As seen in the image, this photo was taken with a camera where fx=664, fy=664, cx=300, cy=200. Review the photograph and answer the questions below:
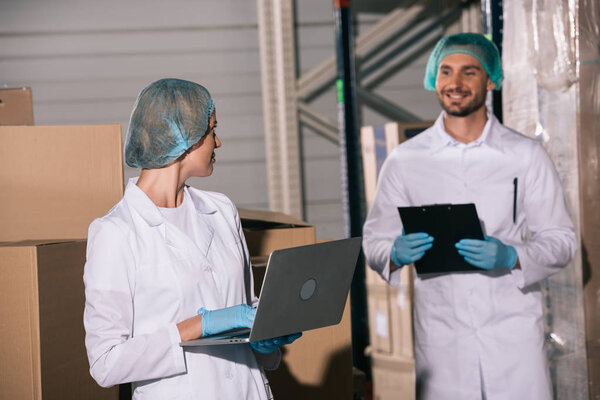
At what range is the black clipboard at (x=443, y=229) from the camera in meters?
2.06

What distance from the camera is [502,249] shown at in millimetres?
2098

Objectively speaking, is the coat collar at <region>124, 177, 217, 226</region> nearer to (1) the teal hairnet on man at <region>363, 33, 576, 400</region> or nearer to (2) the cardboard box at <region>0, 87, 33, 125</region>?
(2) the cardboard box at <region>0, 87, 33, 125</region>

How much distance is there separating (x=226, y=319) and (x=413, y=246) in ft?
3.04

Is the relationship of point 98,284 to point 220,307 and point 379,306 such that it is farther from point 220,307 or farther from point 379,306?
point 379,306

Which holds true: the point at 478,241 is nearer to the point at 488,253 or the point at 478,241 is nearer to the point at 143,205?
the point at 488,253

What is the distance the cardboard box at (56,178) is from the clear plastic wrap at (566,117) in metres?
1.51

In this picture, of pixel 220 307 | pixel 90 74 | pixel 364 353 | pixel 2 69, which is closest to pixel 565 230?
pixel 220 307

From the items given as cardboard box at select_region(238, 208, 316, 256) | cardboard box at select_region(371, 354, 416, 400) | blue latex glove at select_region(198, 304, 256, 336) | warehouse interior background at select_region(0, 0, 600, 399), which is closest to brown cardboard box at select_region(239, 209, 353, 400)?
cardboard box at select_region(238, 208, 316, 256)

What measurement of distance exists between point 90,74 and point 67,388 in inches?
126

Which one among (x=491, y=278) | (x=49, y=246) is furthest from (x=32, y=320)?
(x=491, y=278)

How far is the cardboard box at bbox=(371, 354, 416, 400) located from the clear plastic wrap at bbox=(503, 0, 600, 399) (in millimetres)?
1301

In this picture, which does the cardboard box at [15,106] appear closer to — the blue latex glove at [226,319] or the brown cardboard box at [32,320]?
the brown cardboard box at [32,320]

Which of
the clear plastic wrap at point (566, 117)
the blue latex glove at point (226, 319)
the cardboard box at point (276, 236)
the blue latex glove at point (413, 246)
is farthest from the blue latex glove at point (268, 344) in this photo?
the clear plastic wrap at point (566, 117)

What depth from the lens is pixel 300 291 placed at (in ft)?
4.64
